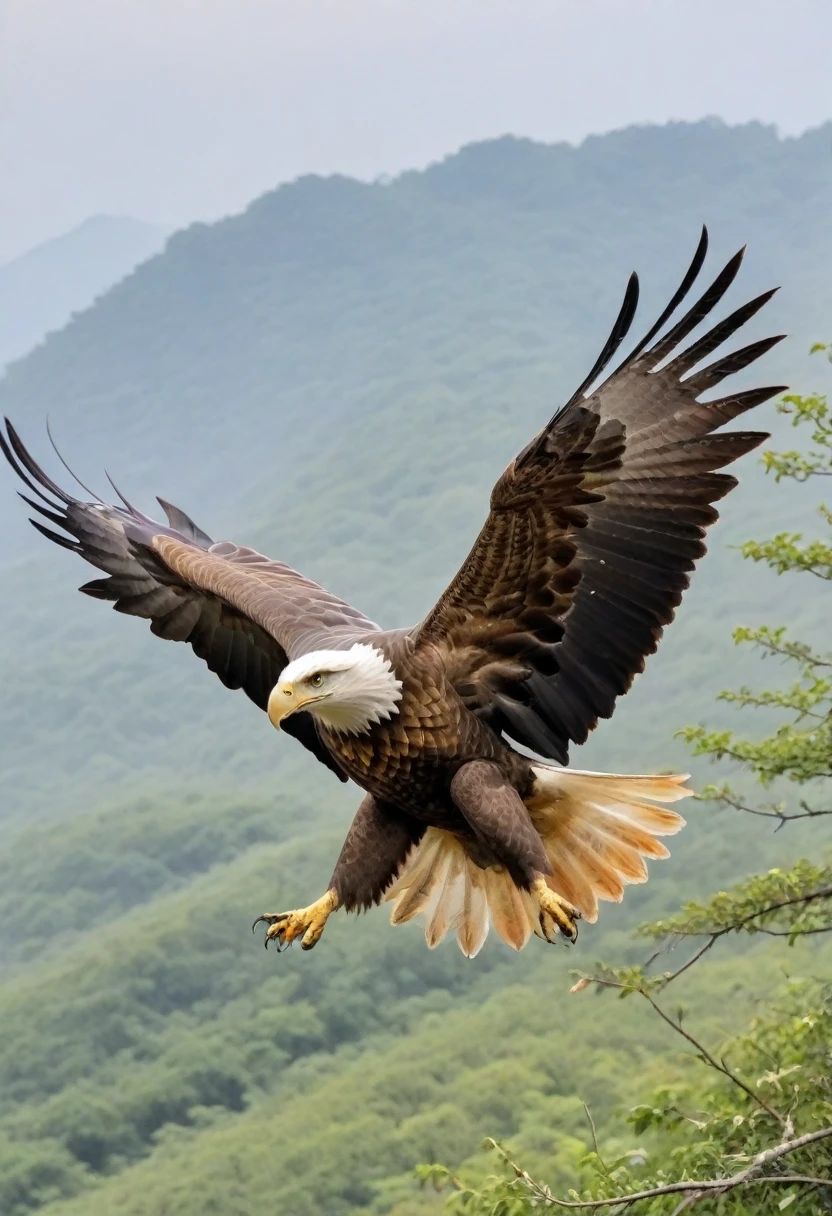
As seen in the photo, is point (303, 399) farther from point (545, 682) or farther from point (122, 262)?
point (545, 682)

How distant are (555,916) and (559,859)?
35.7 inches

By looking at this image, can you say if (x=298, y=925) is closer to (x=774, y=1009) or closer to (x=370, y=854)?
(x=370, y=854)

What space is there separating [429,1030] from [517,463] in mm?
37567

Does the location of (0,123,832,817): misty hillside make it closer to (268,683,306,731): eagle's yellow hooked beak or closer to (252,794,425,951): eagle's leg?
(252,794,425,951): eagle's leg

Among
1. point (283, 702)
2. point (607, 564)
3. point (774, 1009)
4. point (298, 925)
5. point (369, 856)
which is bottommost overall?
point (774, 1009)

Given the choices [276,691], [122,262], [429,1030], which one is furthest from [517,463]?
[122,262]

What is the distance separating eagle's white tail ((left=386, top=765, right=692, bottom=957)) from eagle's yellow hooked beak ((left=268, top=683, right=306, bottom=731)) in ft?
2.92

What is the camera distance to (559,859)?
4320 millimetres

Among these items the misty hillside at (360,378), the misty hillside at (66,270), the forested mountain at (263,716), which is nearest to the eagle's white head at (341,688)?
the forested mountain at (263,716)

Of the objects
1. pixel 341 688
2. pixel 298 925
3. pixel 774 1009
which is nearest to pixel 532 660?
A: pixel 341 688

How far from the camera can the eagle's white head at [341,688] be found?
339 centimetres

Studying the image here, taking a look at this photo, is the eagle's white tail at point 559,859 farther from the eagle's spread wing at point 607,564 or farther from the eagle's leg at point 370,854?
the eagle's spread wing at point 607,564

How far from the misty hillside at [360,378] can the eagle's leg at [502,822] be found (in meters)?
47.2

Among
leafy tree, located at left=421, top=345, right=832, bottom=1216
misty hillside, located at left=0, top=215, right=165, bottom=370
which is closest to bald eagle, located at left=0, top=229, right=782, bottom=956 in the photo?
leafy tree, located at left=421, top=345, right=832, bottom=1216
